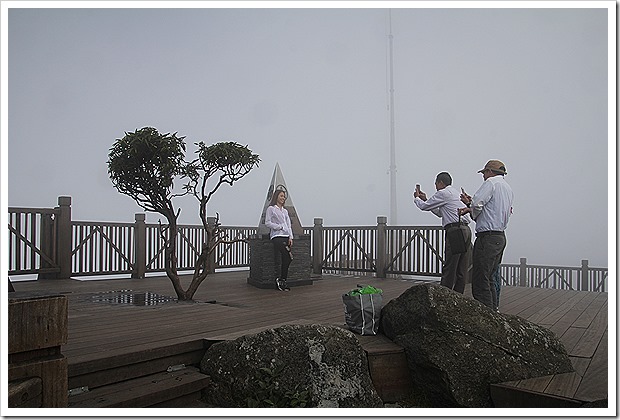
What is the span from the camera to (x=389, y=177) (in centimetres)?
523

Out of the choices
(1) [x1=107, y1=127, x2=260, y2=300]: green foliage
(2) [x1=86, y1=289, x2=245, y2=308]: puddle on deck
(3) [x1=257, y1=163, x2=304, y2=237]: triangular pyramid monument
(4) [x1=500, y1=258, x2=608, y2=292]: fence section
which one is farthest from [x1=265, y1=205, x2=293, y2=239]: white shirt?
(4) [x1=500, y1=258, x2=608, y2=292]: fence section

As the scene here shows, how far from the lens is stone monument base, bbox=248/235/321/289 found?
20.0 ft

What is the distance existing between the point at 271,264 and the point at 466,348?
3721 mm

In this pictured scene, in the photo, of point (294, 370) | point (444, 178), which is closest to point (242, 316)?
point (294, 370)

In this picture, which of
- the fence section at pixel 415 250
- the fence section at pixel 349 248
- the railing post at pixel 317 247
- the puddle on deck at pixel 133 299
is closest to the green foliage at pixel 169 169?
the puddle on deck at pixel 133 299

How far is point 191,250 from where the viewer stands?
769 centimetres

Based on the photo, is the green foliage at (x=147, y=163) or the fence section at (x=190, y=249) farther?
the fence section at (x=190, y=249)

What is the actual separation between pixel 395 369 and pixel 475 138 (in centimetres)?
275

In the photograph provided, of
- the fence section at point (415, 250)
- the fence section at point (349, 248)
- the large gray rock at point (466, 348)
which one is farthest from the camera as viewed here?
the fence section at point (349, 248)

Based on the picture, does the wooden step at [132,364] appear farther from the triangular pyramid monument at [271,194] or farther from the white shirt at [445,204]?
the triangular pyramid monument at [271,194]

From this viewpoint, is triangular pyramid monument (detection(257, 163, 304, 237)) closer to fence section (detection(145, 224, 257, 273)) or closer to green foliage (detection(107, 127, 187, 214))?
fence section (detection(145, 224, 257, 273))

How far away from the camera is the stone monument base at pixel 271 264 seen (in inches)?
240

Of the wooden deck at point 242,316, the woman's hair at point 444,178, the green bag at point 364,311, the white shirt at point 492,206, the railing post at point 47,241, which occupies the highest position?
the woman's hair at point 444,178

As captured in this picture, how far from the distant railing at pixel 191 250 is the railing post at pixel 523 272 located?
0.01 meters
